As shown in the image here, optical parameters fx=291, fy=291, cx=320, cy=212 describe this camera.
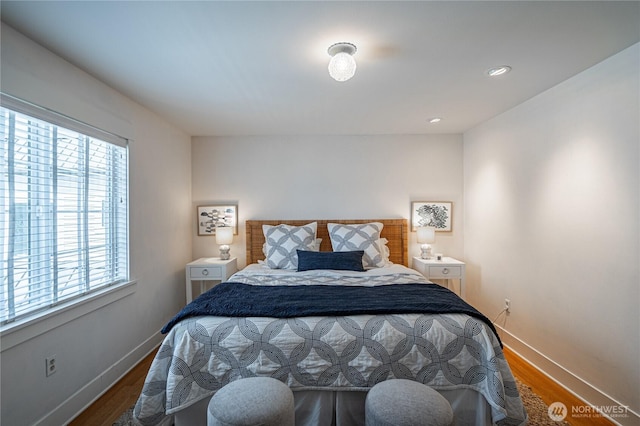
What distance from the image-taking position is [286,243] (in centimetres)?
329

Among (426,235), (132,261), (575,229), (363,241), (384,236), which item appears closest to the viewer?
(575,229)

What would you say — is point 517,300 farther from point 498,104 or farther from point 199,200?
point 199,200

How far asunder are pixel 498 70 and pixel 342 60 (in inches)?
47.4

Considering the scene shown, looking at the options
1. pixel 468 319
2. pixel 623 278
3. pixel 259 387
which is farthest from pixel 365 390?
pixel 623 278

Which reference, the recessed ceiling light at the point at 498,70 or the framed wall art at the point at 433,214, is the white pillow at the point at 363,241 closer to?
the framed wall art at the point at 433,214

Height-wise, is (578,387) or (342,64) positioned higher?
(342,64)

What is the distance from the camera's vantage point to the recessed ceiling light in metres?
2.04

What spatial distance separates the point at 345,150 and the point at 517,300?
250 cm

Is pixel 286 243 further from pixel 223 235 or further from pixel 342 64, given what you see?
pixel 342 64

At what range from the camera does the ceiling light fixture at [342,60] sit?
5.70 feet

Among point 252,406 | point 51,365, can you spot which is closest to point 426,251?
point 252,406

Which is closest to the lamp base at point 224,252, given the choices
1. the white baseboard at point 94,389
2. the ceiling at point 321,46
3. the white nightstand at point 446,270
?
the white baseboard at point 94,389

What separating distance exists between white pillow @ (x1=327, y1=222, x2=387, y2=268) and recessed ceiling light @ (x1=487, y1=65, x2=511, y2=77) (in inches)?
73.3

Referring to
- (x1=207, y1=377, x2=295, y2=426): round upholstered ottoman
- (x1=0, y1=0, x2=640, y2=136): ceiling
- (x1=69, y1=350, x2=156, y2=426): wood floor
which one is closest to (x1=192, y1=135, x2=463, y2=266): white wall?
(x1=0, y1=0, x2=640, y2=136): ceiling
